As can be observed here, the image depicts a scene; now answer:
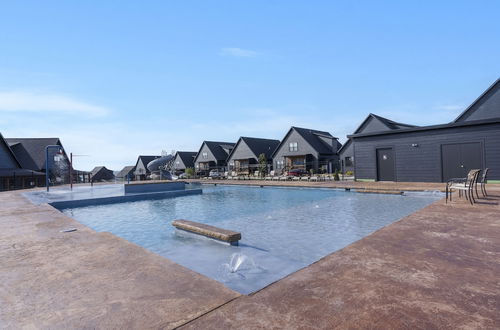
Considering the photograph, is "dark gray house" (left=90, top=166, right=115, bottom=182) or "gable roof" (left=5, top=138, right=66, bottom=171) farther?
"dark gray house" (left=90, top=166, right=115, bottom=182)

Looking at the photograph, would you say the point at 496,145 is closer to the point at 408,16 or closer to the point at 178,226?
the point at 408,16

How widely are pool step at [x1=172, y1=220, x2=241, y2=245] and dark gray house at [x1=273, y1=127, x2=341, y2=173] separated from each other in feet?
82.3

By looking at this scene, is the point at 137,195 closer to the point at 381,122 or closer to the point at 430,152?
the point at 430,152

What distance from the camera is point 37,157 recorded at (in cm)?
2983

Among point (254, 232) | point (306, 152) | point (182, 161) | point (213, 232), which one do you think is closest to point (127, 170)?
point (182, 161)

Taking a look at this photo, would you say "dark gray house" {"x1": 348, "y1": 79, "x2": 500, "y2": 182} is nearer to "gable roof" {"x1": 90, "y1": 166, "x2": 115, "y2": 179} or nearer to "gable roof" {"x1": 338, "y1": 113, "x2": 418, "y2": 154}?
"gable roof" {"x1": 338, "y1": 113, "x2": 418, "y2": 154}

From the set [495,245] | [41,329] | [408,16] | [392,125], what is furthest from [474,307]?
[392,125]

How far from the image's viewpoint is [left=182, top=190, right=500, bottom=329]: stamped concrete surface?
74.1 inches

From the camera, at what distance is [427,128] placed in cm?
1508

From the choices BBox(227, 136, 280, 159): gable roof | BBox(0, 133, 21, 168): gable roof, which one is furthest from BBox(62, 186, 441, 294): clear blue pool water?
BBox(227, 136, 280, 159): gable roof

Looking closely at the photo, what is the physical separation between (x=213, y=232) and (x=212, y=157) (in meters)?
35.8

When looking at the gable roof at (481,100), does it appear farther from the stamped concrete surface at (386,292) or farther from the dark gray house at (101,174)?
the dark gray house at (101,174)

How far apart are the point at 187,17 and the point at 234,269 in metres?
8.89

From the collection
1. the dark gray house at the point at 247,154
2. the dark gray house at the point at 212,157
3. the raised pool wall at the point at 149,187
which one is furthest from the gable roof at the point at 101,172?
the raised pool wall at the point at 149,187
